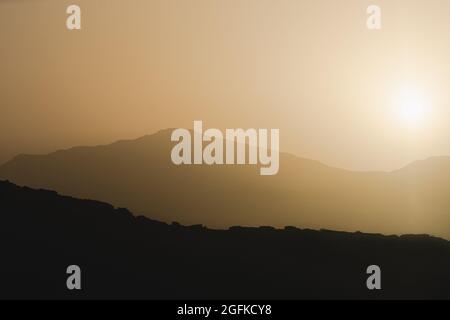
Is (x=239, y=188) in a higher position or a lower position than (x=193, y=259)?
higher

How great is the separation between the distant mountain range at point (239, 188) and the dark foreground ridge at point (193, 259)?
8 cm

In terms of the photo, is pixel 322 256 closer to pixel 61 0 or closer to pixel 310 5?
pixel 310 5

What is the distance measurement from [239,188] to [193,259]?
0.51 m

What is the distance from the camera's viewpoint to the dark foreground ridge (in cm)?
331

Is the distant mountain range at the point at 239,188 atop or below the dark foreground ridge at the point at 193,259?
atop

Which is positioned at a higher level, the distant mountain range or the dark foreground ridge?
the distant mountain range

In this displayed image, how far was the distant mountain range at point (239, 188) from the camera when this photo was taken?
3.33 metres

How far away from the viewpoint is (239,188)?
11.0 ft

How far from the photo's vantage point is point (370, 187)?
3350 mm

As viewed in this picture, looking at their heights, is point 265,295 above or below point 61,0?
below

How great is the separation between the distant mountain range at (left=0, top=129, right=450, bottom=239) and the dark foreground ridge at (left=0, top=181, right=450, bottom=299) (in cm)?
8

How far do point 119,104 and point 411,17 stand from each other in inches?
71.6
